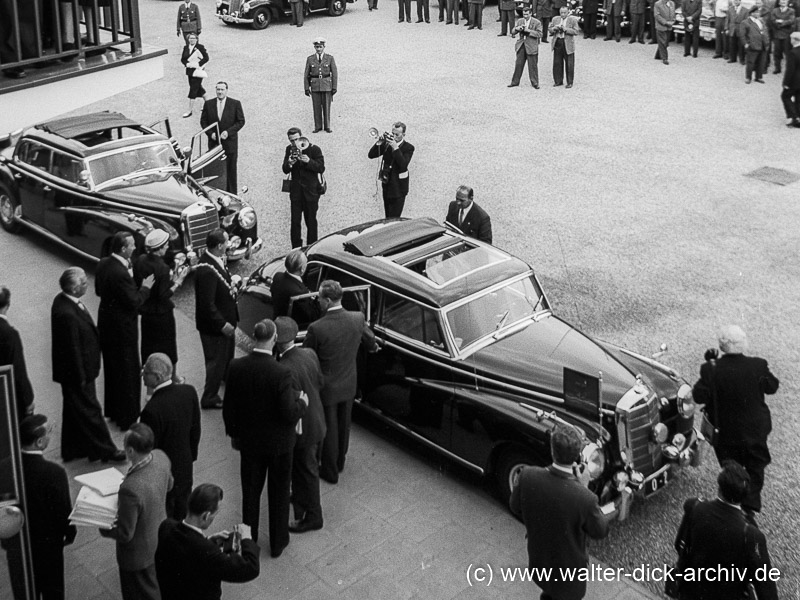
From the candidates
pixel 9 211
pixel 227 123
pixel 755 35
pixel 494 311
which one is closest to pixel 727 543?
pixel 494 311

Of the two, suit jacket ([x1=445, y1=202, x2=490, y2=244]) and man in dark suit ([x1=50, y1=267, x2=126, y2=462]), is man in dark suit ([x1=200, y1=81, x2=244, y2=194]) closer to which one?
suit jacket ([x1=445, y1=202, x2=490, y2=244])

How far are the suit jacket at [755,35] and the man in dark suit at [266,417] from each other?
16843 mm

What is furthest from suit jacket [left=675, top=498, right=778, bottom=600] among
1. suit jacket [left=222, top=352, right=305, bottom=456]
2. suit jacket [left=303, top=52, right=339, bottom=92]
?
suit jacket [left=303, top=52, right=339, bottom=92]

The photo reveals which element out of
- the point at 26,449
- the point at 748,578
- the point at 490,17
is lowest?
the point at 748,578

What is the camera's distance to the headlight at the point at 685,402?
7.30 m

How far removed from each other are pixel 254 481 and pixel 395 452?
70.4 inches

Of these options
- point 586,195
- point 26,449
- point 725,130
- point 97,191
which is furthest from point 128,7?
point 725,130

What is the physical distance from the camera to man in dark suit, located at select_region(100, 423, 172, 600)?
527 centimetres

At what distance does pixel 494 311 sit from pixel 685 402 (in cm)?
163

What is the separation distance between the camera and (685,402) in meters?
7.32

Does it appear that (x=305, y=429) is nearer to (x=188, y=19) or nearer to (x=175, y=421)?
(x=175, y=421)

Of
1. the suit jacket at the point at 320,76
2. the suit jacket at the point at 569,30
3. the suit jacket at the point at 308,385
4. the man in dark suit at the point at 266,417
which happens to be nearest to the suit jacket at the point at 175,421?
the man in dark suit at the point at 266,417

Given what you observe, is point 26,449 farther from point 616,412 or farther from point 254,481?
point 616,412

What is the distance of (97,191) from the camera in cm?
1179
